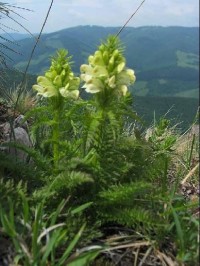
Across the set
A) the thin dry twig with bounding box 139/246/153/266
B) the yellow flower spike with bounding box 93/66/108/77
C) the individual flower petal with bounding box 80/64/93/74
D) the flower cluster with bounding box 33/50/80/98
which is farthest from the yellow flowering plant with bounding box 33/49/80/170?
the thin dry twig with bounding box 139/246/153/266

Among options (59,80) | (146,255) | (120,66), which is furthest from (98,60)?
(146,255)

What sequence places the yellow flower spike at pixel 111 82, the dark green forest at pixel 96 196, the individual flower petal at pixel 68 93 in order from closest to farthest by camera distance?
the dark green forest at pixel 96 196
the yellow flower spike at pixel 111 82
the individual flower petal at pixel 68 93

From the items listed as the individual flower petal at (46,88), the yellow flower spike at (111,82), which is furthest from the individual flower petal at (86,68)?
the individual flower petal at (46,88)

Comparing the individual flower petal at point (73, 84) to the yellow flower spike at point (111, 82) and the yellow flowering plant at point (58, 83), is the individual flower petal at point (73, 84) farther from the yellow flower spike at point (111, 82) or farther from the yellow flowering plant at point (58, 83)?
the yellow flower spike at point (111, 82)

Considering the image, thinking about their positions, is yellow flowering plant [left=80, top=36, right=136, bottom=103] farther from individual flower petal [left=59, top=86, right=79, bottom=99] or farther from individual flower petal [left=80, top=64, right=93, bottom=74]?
individual flower petal [left=59, top=86, right=79, bottom=99]

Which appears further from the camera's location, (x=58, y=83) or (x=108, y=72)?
(x=58, y=83)

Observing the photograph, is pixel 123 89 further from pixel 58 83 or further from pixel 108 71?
pixel 58 83
